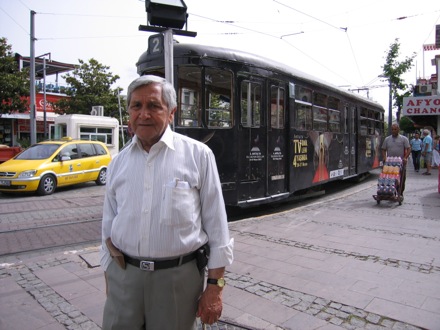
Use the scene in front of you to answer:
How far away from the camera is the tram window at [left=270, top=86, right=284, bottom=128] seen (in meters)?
7.71

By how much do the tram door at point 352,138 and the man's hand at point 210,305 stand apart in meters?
11.2

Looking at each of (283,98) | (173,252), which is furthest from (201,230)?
(283,98)

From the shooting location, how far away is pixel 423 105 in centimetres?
2017

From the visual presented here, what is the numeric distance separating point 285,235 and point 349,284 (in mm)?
2076

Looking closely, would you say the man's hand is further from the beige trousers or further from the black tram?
the black tram

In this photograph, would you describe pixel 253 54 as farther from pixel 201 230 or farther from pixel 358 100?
pixel 358 100

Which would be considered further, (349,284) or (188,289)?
(349,284)

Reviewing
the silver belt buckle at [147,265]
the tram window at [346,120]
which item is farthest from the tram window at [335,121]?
the silver belt buckle at [147,265]

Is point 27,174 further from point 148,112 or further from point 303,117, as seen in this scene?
point 148,112

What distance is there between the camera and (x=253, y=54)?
7332 millimetres

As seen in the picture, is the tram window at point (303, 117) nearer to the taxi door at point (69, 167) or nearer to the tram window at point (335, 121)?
the tram window at point (335, 121)

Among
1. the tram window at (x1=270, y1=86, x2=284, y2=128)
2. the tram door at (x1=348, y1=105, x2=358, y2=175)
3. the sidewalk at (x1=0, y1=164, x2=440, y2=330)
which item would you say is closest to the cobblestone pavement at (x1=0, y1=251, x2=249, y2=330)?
the sidewalk at (x1=0, y1=164, x2=440, y2=330)

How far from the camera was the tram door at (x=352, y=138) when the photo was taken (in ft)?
40.4

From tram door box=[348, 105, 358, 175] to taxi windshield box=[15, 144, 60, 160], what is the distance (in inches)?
371
